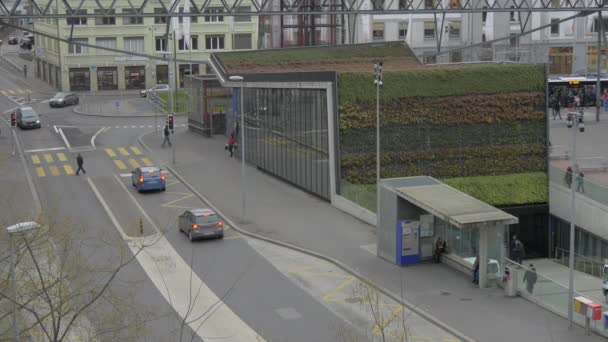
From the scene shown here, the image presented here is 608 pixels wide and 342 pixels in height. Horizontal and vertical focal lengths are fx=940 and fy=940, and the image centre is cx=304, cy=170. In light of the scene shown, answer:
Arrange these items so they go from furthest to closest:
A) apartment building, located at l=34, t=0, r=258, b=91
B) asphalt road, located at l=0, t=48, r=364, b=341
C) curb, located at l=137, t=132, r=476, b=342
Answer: apartment building, located at l=34, t=0, r=258, b=91 < asphalt road, located at l=0, t=48, r=364, b=341 < curb, located at l=137, t=132, r=476, b=342

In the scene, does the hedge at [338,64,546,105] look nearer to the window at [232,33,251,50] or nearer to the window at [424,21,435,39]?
the window at [424,21,435,39]

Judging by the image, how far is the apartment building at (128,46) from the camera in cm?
8775

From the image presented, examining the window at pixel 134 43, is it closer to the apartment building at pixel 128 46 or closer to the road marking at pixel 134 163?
the apartment building at pixel 128 46

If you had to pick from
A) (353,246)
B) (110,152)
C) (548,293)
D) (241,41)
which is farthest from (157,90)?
(548,293)

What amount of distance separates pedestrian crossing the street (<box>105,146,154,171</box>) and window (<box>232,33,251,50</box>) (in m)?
37.5

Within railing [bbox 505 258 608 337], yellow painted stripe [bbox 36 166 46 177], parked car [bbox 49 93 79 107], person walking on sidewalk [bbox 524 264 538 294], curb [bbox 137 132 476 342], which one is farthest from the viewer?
parked car [bbox 49 93 79 107]

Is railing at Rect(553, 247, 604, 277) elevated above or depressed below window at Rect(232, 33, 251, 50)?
below

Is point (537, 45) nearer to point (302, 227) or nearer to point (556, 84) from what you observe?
point (556, 84)

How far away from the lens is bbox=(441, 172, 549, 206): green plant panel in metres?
41.1

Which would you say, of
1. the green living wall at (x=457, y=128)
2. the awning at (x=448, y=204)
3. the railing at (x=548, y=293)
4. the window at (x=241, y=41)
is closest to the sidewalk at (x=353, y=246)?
the railing at (x=548, y=293)

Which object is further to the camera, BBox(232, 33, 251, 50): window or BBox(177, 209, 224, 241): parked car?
BBox(232, 33, 251, 50): window

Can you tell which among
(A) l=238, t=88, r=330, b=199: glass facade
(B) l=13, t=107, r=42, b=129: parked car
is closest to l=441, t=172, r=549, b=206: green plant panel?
(A) l=238, t=88, r=330, b=199: glass facade

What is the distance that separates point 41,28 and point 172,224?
212 ft

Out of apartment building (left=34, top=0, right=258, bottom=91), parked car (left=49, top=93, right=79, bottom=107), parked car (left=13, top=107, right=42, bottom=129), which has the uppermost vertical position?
apartment building (left=34, top=0, right=258, bottom=91)
